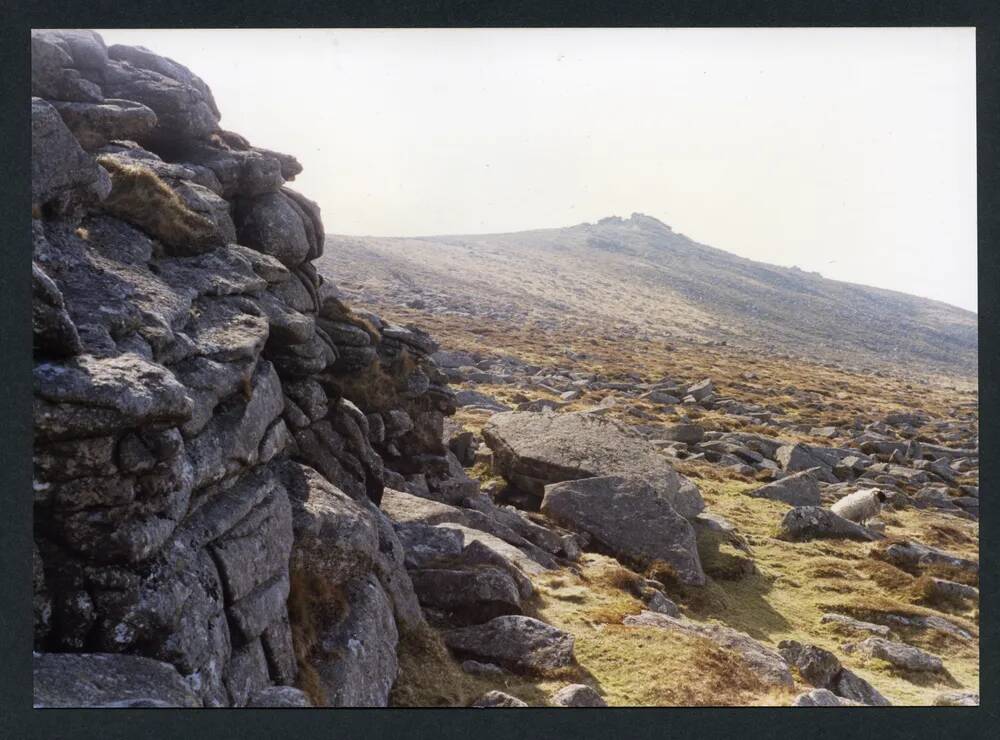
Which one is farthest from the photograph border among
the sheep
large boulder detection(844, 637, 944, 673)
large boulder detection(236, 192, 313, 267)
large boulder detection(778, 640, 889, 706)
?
the sheep

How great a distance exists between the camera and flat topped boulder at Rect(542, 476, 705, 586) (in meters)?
16.8

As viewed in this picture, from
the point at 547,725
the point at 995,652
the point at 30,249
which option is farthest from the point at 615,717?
the point at 30,249

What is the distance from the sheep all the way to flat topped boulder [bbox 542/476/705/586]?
800 centimetres

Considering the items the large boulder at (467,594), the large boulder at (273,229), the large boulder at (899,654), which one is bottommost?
the large boulder at (899,654)

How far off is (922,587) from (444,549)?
11.6 metres

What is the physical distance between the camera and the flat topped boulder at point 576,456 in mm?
19656

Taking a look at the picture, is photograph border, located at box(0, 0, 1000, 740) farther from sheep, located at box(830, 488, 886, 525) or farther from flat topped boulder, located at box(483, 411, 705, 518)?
sheep, located at box(830, 488, 886, 525)

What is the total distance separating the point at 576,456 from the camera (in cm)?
1989

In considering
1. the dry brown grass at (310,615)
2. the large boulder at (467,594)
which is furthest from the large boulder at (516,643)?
the dry brown grass at (310,615)

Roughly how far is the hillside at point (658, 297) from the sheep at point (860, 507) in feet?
192

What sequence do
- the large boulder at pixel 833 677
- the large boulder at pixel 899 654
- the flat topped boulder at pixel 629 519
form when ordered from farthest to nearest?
1. the flat topped boulder at pixel 629 519
2. the large boulder at pixel 899 654
3. the large boulder at pixel 833 677

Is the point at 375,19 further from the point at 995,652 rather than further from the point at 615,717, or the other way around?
the point at 995,652

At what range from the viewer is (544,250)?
518 ft

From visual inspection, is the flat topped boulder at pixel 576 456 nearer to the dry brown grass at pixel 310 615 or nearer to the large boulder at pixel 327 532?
the large boulder at pixel 327 532
